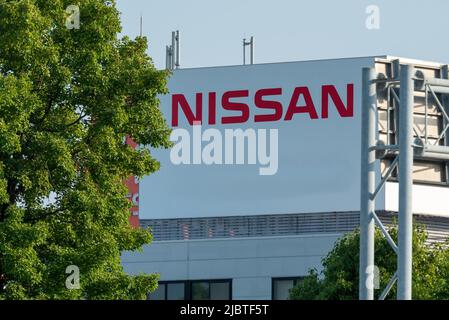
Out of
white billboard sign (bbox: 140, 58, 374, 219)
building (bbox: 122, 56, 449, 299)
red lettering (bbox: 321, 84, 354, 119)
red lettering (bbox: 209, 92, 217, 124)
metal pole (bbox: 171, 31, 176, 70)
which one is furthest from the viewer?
metal pole (bbox: 171, 31, 176, 70)

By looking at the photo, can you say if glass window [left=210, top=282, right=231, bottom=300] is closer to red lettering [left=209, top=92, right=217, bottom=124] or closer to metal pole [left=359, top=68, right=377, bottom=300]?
red lettering [left=209, top=92, right=217, bottom=124]

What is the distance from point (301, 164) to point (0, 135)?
2918 cm

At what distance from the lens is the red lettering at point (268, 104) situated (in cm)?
5803

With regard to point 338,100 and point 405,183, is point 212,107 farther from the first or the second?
point 405,183

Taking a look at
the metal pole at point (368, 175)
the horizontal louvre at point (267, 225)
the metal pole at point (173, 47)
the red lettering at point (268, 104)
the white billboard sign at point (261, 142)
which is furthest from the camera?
the metal pole at point (173, 47)

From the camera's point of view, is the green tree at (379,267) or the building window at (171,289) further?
the building window at (171,289)

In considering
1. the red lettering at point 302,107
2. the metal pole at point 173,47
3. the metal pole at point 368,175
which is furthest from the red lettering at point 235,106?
the metal pole at point 368,175

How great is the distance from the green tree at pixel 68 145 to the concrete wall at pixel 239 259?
2328cm

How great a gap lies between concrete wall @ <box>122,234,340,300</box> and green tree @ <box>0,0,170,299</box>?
76.4 ft

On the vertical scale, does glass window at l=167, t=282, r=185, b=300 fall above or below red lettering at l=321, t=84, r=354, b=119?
below

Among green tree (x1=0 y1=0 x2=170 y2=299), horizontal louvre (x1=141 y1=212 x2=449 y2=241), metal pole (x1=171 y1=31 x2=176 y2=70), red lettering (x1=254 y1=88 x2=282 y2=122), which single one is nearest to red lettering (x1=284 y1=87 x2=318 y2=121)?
red lettering (x1=254 y1=88 x2=282 y2=122)

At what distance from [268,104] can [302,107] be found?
1.33 meters

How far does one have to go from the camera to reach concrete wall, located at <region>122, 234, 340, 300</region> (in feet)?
182

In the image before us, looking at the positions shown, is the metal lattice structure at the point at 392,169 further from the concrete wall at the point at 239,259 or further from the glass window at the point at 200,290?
the glass window at the point at 200,290
